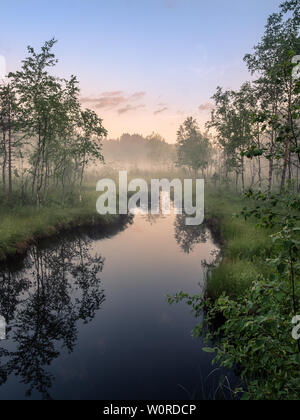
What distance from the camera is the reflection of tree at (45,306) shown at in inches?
263

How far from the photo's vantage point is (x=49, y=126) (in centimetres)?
2291

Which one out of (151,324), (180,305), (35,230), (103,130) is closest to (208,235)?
(180,305)

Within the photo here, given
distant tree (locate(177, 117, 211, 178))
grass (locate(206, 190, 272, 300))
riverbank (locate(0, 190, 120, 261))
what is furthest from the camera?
distant tree (locate(177, 117, 211, 178))

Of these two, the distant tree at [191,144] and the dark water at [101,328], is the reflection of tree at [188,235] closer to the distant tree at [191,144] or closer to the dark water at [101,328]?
the dark water at [101,328]

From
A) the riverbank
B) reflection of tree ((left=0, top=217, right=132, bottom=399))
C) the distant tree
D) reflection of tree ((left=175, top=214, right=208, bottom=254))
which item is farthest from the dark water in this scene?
the distant tree

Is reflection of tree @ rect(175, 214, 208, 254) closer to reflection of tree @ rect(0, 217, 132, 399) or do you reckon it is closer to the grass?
the grass

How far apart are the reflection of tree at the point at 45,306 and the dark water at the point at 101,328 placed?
3 centimetres

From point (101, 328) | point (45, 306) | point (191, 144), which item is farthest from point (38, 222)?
point (191, 144)

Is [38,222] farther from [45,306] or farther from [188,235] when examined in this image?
[188,235]

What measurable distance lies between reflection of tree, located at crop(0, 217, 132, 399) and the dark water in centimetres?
3

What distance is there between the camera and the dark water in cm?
609

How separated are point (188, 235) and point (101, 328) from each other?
13298 millimetres
